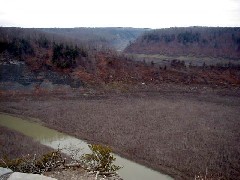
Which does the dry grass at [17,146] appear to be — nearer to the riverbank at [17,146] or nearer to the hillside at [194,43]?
the riverbank at [17,146]

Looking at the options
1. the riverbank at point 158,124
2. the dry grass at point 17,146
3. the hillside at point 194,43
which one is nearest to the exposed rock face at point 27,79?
the riverbank at point 158,124

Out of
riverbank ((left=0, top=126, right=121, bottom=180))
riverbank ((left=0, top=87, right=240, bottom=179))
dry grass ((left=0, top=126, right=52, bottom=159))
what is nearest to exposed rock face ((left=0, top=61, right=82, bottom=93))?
riverbank ((left=0, top=87, right=240, bottom=179))

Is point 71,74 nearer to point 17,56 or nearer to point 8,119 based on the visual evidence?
point 17,56

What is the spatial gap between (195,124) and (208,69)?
26.0m

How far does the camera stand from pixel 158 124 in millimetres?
26406

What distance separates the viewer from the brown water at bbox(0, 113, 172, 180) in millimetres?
17219

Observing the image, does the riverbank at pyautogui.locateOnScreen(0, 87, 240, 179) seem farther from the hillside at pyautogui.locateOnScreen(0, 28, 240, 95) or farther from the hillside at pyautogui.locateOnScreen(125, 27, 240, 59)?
the hillside at pyautogui.locateOnScreen(125, 27, 240, 59)

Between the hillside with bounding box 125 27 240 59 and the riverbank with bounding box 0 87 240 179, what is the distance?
46.4 metres

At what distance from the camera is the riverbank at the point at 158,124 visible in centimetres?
1886

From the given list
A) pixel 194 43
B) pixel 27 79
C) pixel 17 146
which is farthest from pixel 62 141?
pixel 194 43

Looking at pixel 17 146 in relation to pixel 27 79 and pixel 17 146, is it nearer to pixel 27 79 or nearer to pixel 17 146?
pixel 17 146

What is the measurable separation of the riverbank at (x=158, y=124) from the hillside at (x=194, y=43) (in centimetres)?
4644

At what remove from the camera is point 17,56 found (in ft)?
162

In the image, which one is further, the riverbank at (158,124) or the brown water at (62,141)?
the riverbank at (158,124)
